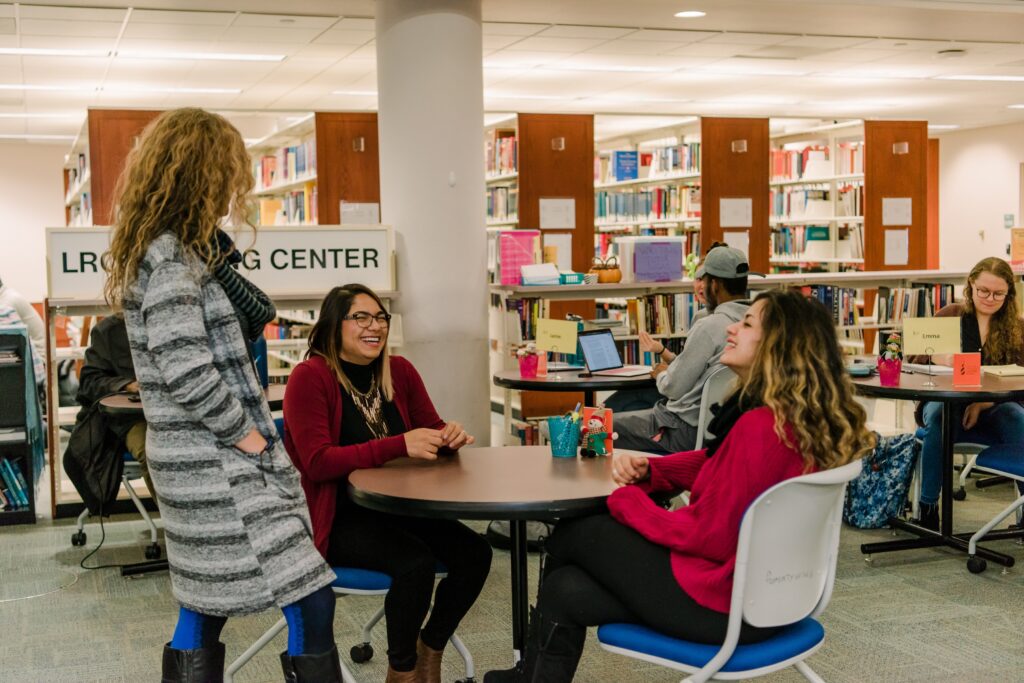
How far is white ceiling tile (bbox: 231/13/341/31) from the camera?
7223mm

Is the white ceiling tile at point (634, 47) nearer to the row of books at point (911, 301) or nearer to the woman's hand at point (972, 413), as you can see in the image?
the row of books at point (911, 301)

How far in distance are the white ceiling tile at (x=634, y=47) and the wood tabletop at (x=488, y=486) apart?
6151 millimetres

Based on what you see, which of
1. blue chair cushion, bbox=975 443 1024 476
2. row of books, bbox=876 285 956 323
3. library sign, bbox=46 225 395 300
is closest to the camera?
blue chair cushion, bbox=975 443 1024 476

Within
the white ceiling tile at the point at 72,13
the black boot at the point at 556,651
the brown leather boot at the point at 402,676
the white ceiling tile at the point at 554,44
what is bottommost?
the brown leather boot at the point at 402,676

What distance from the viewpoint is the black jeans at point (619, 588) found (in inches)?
87.0

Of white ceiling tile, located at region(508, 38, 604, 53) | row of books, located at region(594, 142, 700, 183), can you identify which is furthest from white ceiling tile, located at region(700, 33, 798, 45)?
row of books, located at region(594, 142, 700, 183)

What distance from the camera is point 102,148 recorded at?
8031 mm

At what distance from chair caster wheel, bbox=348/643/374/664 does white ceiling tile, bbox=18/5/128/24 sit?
486cm

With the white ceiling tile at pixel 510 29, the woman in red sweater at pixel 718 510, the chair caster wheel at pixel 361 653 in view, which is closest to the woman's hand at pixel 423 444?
the woman in red sweater at pixel 718 510

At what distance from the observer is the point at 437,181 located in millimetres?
5602

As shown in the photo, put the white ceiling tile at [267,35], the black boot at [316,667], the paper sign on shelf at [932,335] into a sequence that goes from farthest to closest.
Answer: the white ceiling tile at [267,35] → the paper sign on shelf at [932,335] → the black boot at [316,667]

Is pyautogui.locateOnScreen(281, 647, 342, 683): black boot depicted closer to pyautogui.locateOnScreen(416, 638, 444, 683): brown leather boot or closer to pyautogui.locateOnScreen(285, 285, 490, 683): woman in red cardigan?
pyautogui.locateOnScreen(285, 285, 490, 683): woman in red cardigan

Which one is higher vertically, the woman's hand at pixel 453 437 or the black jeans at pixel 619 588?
the woman's hand at pixel 453 437

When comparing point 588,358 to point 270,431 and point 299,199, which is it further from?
point 299,199
